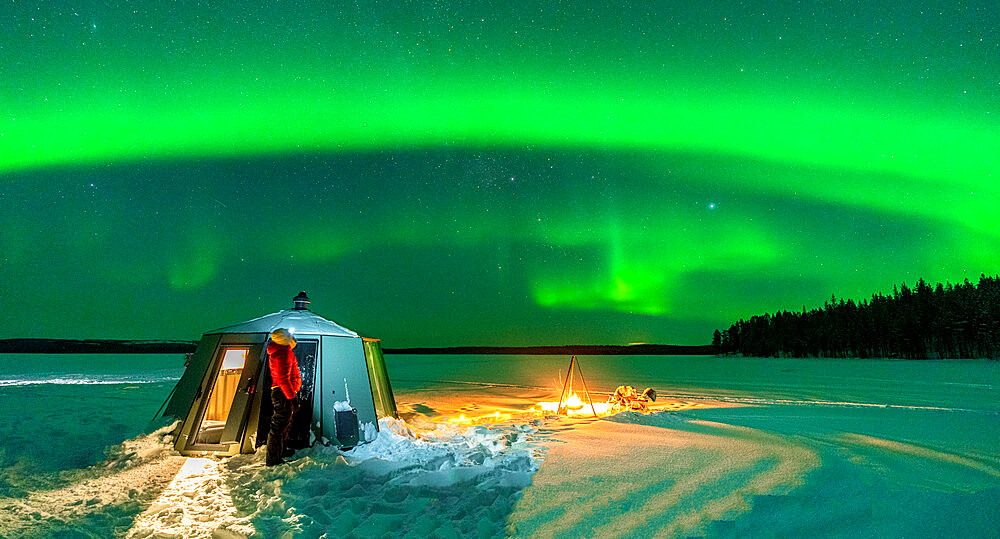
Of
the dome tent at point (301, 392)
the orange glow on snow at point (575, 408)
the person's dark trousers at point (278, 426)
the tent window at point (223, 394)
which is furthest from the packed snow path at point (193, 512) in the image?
the orange glow on snow at point (575, 408)

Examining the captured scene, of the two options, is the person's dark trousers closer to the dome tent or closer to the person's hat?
the dome tent

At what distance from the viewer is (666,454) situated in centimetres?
893

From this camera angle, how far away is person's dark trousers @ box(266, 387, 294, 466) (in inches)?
352

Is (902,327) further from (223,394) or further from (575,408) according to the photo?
(223,394)

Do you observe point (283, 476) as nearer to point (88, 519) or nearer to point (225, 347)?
point (88, 519)

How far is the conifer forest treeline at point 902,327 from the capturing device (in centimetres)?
7744

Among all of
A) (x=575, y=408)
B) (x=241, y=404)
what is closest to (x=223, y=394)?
(x=241, y=404)

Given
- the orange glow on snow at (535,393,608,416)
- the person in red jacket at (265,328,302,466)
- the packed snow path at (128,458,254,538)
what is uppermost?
the person in red jacket at (265,328,302,466)

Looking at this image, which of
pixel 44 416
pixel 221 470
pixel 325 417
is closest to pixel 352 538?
pixel 221 470

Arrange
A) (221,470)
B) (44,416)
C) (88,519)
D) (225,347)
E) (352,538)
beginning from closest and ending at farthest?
(352,538)
(88,519)
(221,470)
(225,347)
(44,416)

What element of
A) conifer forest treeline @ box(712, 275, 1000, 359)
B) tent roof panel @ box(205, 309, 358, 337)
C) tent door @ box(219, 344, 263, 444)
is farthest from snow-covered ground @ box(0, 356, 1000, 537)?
conifer forest treeline @ box(712, 275, 1000, 359)

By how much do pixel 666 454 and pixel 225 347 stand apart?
910cm

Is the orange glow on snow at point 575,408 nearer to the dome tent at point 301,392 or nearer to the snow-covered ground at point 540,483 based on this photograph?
the snow-covered ground at point 540,483

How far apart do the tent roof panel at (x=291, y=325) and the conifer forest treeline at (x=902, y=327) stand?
3848 inches
